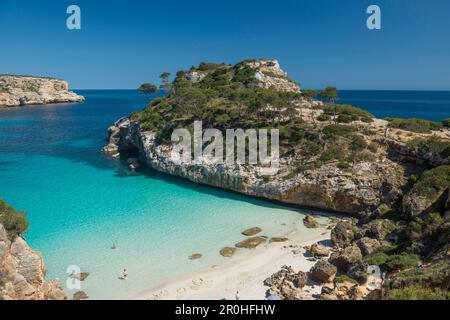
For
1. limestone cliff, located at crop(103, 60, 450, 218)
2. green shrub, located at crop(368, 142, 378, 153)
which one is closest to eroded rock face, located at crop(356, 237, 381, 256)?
limestone cliff, located at crop(103, 60, 450, 218)

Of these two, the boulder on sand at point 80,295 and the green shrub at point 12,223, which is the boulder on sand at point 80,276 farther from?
the green shrub at point 12,223

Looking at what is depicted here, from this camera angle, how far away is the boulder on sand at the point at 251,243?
20594 mm

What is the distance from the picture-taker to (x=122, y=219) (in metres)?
24.5

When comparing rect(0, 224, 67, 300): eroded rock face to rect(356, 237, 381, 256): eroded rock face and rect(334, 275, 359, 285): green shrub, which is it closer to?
rect(334, 275, 359, 285): green shrub

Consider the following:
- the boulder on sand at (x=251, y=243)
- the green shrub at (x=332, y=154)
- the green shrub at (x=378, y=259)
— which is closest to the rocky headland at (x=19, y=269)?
the boulder on sand at (x=251, y=243)

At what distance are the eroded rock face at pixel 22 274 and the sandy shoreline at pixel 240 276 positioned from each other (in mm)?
4447

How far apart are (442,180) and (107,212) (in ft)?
84.4

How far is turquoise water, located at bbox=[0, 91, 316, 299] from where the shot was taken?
18281 millimetres

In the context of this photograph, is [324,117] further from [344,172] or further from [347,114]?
[344,172]

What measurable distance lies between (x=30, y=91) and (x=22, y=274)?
5917 inches

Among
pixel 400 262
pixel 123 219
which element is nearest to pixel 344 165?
pixel 400 262
